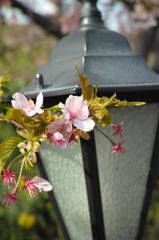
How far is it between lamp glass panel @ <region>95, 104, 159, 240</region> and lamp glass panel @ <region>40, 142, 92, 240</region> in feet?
0.23

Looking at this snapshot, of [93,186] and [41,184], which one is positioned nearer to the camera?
[41,184]

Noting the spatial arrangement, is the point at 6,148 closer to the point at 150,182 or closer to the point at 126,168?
the point at 126,168

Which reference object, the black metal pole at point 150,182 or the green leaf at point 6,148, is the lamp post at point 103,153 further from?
the green leaf at point 6,148

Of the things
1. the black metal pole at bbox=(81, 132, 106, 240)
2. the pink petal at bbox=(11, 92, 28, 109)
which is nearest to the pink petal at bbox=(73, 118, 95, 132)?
the pink petal at bbox=(11, 92, 28, 109)

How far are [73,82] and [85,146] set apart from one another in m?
0.21

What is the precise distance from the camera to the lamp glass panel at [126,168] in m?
0.83

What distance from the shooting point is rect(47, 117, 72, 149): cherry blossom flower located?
1.64 ft

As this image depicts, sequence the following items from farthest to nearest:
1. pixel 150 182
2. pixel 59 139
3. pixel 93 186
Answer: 1. pixel 150 182
2. pixel 93 186
3. pixel 59 139

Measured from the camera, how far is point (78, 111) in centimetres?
53

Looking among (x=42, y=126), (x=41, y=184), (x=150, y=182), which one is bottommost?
(x=150, y=182)

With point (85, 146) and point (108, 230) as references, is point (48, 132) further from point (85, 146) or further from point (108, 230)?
point (108, 230)

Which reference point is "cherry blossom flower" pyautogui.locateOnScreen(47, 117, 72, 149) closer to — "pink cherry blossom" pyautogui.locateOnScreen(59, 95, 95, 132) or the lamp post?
"pink cherry blossom" pyautogui.locateOnScreen(59, 95, 95, 132)

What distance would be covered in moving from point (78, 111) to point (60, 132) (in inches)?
2.4

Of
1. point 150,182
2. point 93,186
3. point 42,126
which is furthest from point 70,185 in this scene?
point 42,126
